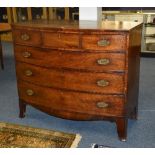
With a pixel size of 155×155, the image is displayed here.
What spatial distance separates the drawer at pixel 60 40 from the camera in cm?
206

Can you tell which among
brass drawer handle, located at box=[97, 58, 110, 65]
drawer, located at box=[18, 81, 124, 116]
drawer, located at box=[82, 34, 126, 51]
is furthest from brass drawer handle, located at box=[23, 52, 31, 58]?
brass drawer handle, located at box=[97, 58, 110, 65]

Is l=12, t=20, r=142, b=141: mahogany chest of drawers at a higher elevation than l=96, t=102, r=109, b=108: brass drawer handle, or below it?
higher

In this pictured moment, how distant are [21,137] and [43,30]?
96 cm

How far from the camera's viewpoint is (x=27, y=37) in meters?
2.29

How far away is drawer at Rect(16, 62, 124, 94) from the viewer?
2074 mm

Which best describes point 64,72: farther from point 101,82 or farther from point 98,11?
point 98,11

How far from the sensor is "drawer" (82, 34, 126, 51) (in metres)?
1.95

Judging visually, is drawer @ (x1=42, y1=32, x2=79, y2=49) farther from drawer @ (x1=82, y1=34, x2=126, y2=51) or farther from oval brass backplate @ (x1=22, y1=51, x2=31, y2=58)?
oval brass backplate @ (x1=22, y1=51, x2=31, y2=58)

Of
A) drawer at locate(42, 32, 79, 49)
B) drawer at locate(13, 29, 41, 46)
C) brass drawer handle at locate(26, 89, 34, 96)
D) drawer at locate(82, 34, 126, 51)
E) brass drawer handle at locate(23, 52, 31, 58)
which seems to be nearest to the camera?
drawer at locate(82, 34, 126, 51)

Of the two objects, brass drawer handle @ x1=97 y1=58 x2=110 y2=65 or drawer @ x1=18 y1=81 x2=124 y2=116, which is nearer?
brass drawer handle @ x1=97 y1=58 x2=110 y2=65

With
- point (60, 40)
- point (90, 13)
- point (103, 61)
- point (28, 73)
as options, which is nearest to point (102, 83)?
point (103, 61)

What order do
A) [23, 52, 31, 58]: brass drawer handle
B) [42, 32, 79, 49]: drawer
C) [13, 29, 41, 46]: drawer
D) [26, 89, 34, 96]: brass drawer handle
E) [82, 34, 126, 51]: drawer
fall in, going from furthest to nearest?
[26, 89, 34, 96]: brass drawer handle, [23, 52, 31, 58]: brass drawer handle, [13, 29, 41, 46]: drawer, [42, 32, 79, 49]: drawer, [82, 34, 126, 51]: drawer

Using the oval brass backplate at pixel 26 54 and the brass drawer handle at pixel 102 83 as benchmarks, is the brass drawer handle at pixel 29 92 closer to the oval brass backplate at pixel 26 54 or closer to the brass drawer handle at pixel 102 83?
the oval brass backplate at pixel 26 54

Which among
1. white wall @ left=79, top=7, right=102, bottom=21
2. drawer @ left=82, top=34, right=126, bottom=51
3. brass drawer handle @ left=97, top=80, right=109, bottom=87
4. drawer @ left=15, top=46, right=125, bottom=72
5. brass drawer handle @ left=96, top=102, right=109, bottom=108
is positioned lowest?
brass drawer handle @ left=96, top=102, right=109, bottom=108
